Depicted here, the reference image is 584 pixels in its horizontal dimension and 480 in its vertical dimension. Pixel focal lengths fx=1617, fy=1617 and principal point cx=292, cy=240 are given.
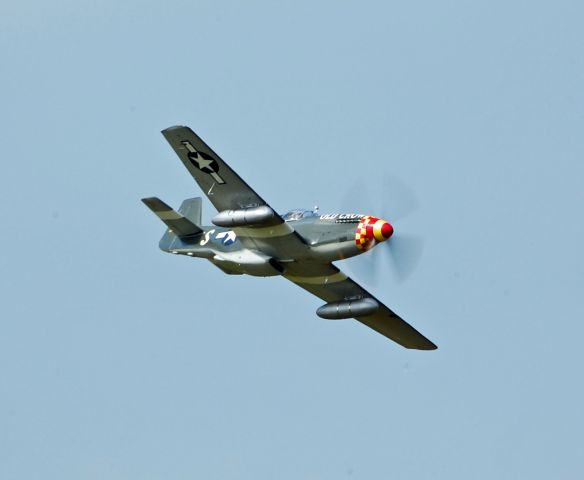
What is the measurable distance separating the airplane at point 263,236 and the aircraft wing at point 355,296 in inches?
1.2

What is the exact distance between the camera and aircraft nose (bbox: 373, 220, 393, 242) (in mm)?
46062

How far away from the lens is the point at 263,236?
4694 centimetres

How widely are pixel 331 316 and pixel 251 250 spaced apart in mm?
3977

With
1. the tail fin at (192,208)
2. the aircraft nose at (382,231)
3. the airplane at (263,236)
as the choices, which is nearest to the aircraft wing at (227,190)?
the airplane at (263,236)

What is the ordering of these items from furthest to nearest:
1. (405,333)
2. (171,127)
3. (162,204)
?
(405,333) < (162,204) < (171,127)

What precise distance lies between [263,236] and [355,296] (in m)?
5.10

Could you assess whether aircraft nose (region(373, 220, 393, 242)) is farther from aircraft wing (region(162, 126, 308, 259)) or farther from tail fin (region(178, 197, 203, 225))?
tail fin (region(178, 197, 203, 225))

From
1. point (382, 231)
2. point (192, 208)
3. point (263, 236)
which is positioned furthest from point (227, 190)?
point (192, 208)

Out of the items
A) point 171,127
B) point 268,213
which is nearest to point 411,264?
point 268,213

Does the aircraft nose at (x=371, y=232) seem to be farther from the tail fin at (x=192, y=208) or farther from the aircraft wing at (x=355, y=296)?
the tail fin at (x=192, y=208)

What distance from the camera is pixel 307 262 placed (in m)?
47.8

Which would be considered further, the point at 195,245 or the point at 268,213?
the point at 195,245

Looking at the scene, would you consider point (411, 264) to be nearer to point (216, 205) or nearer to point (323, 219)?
point (323, 219)

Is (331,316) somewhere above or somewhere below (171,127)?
Result: below
